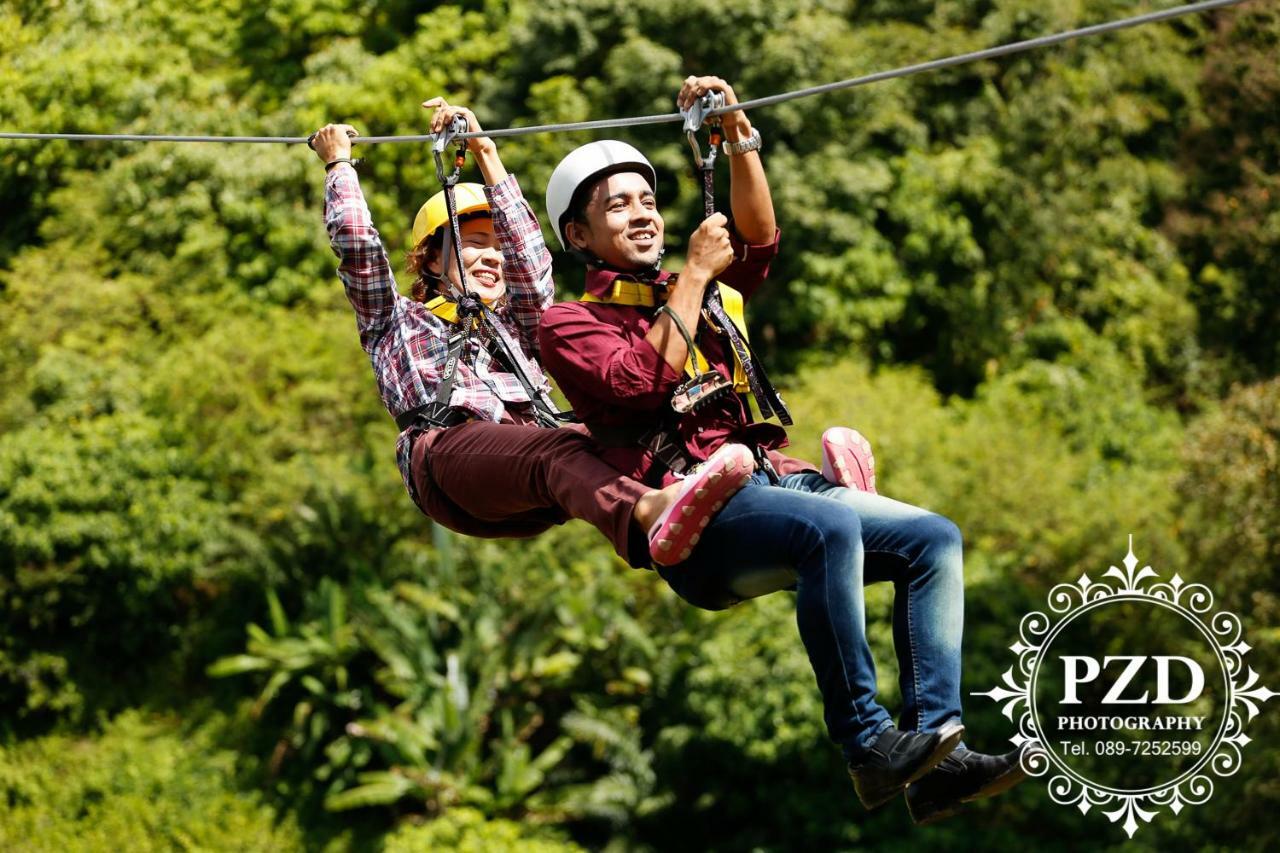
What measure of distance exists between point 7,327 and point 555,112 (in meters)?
5.12

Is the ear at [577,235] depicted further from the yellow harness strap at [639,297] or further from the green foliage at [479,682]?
the green foliage at [479,682]

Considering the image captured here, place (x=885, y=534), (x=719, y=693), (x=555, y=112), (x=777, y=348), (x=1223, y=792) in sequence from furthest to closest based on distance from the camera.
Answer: (x=777, y=348)
(x=555, y=112)
(x=719, y=693)
(x=1223, y=792)
(x=885, y=534)

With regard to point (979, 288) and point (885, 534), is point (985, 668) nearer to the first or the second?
point (979, 288)

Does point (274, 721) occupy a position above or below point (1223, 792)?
above

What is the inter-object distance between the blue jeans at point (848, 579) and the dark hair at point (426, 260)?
5.03 ft

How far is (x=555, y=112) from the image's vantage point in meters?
15.3

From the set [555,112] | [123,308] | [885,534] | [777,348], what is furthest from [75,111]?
[885,534]

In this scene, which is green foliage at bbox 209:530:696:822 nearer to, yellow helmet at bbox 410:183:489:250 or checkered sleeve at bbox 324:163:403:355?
yellow helmet at bbox 410:183:489:250

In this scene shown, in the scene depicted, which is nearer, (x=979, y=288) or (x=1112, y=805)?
(x=1112, y=805)

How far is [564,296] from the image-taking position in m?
15.3

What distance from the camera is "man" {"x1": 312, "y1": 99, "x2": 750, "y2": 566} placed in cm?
468

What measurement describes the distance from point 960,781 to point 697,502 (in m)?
0.95

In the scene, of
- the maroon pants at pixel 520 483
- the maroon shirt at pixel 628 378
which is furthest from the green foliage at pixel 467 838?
the maroon shirt at pixel 628 378

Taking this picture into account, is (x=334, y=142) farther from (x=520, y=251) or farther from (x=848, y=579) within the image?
(x=848, y=579)
